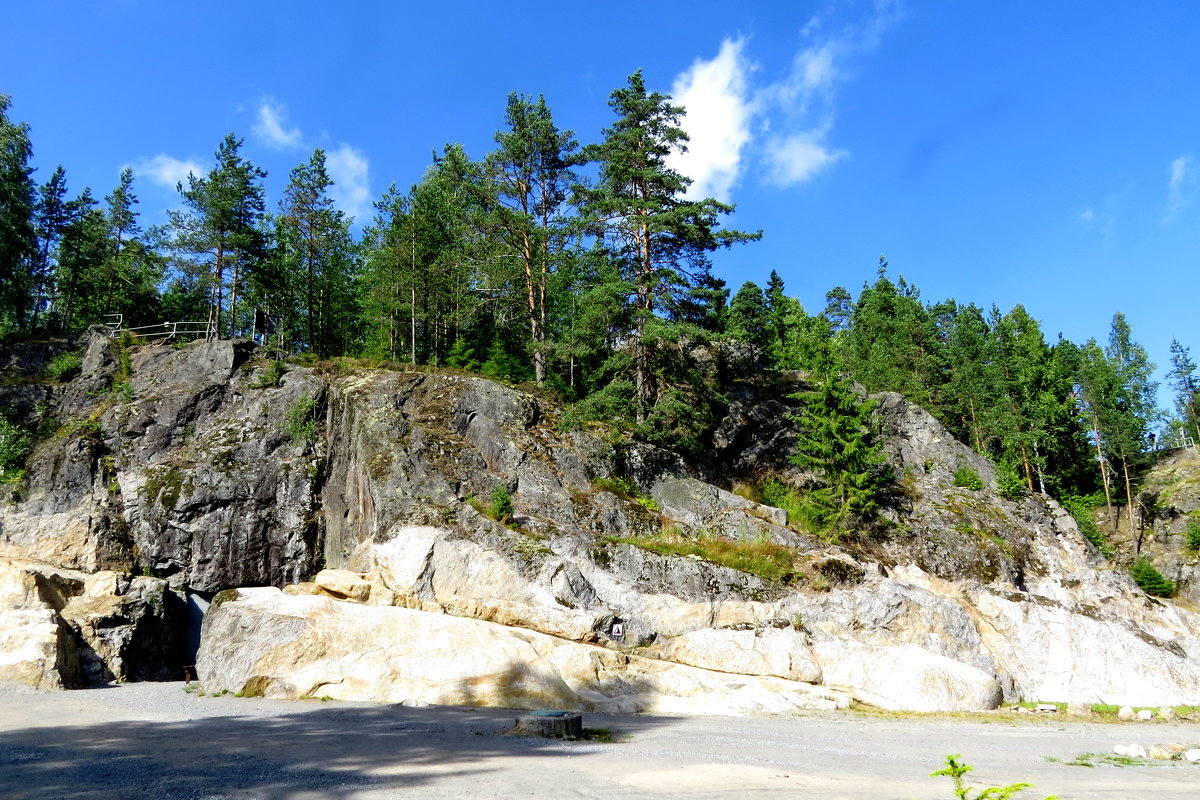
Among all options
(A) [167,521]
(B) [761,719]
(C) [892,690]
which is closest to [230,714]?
(B) [761,719]

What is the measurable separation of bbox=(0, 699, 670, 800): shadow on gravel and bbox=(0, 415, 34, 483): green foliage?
1972cm

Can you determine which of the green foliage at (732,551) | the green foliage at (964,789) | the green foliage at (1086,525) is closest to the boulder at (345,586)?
the green foliage at (732,551)

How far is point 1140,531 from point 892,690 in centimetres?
4109

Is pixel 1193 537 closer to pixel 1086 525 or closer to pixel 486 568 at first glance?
pixel 1086 525

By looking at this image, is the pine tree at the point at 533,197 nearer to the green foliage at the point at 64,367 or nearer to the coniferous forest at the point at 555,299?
the coniferous forest at the point at 555,299

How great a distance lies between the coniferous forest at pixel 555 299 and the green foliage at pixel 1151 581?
7.85 meters

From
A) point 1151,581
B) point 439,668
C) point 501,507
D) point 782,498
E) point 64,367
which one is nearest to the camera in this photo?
point 439,668

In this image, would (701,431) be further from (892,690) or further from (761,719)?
(761,719)

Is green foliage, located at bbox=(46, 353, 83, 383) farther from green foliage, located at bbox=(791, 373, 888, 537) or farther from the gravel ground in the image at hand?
green foliage, located at bbox=(791, 373, 888, 537)

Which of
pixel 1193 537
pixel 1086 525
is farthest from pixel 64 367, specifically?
pixel 1193 537

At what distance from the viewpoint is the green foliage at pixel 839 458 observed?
2777 centimetres

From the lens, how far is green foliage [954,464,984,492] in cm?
3278

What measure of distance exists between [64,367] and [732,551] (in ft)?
113

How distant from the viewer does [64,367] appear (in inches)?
1334
